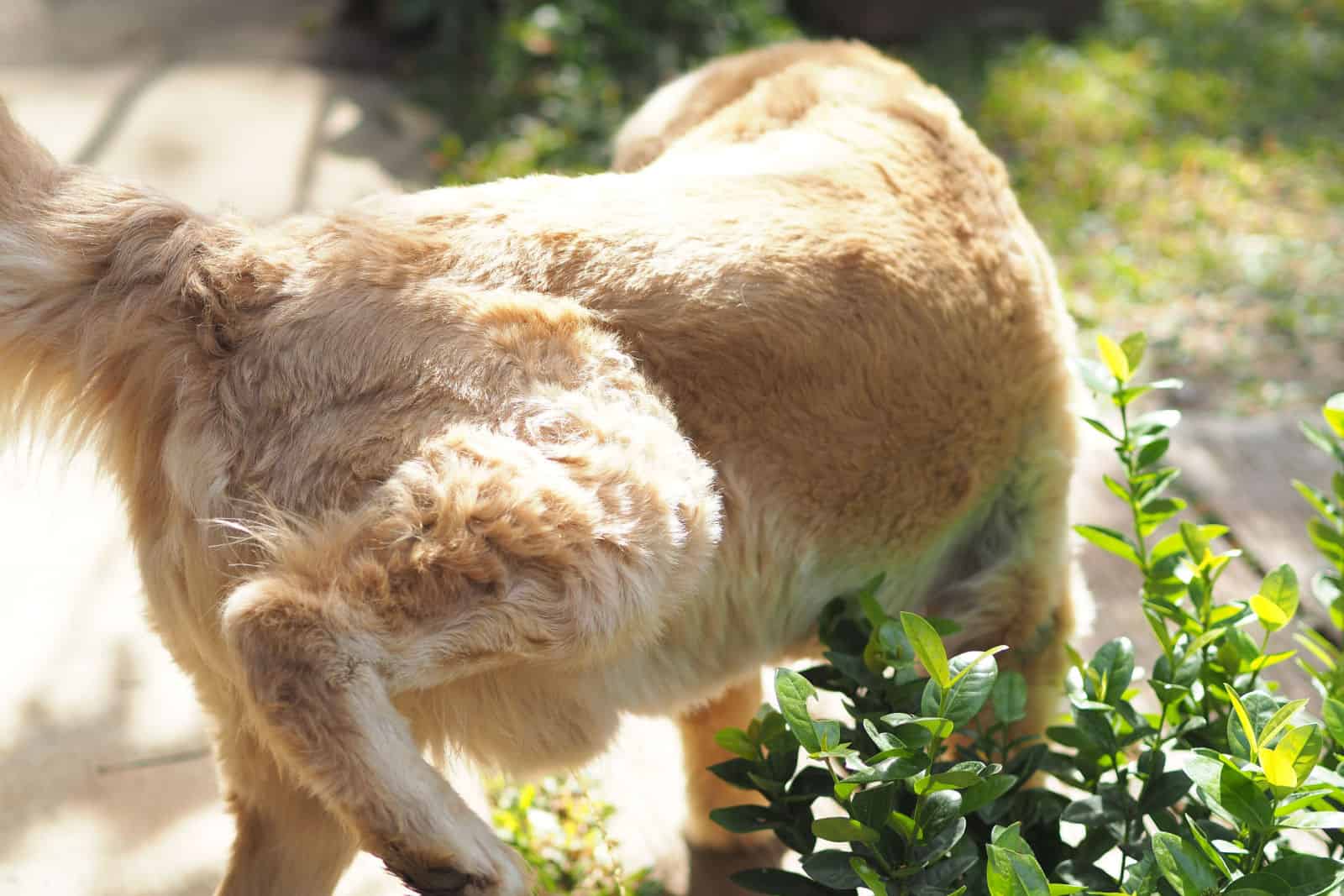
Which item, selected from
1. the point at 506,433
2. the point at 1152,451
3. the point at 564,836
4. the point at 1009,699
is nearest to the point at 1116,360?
the point at 1152,451

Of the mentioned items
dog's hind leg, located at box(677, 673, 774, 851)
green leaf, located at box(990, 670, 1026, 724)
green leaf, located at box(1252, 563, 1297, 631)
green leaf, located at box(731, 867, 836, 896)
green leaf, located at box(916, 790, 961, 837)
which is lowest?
dog's hind leg, located at box(677, 673, 774, 851)

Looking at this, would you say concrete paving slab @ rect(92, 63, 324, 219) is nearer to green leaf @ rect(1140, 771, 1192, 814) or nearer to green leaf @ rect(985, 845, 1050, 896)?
green leaf @ rect(1140, 771, 1192, 814)

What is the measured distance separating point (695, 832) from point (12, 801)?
60.5 inches

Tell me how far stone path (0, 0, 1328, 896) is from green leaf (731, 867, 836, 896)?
0.67 m

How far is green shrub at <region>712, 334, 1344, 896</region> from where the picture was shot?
1.72m

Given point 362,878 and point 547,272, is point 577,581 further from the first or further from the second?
point 362,878

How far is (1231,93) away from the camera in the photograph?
21.9 feet

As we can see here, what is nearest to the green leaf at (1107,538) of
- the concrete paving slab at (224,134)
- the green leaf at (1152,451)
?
the green leaf at (1152,451)

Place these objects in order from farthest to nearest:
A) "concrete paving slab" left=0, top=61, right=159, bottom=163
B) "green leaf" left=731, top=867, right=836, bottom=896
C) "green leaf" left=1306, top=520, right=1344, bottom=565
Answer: "concrete paving slab" left=0, top=61, right=159, bottom=163 < "green leaf" left=1306, top=520, right=1344, bottom=565 < "green leaf" left=731, top=867, right=836, bottom=896

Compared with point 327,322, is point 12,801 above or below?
below

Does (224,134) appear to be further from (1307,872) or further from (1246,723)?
(1307,872)

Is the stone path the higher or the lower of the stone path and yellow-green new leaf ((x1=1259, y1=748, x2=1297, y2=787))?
the lower

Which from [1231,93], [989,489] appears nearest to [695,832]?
[989,489]

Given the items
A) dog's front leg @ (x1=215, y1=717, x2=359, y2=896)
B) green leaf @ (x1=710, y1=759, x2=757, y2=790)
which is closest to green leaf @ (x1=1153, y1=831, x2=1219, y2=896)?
green leaf @ (x1=710, y1=759, x2=757, y2=790)
